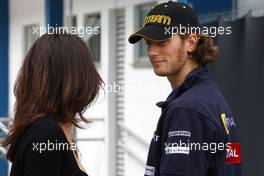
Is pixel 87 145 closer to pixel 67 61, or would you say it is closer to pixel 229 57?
pixel 229 57

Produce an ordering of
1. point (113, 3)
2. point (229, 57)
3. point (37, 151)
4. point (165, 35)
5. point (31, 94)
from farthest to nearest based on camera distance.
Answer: point (113, 3) → point (229, 57) → point (165, 35) → point (31, 94) → point (37, 151)

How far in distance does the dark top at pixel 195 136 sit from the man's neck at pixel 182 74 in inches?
2.0

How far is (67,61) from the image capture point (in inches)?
89.2

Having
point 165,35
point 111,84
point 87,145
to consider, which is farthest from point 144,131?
point 165,35

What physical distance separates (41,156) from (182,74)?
66 centimetres

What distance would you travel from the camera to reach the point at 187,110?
2.13 m

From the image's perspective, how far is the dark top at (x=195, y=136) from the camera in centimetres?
211

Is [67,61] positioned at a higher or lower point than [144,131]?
higher

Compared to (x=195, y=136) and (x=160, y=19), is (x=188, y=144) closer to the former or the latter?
(x=195, y=136)

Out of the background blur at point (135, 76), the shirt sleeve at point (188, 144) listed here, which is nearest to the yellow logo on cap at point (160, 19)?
the shirt sleeve at point (188, 144)

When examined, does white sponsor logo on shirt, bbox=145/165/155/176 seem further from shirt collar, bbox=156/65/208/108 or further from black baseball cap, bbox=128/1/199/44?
black baseball cap, bbox=128/1/199/44

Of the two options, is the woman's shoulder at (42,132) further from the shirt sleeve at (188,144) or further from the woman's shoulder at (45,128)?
the shirt sleeve at (188,144)

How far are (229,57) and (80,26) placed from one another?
11.4 feet

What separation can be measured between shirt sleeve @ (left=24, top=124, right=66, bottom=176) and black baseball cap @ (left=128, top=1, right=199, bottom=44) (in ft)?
1.99
